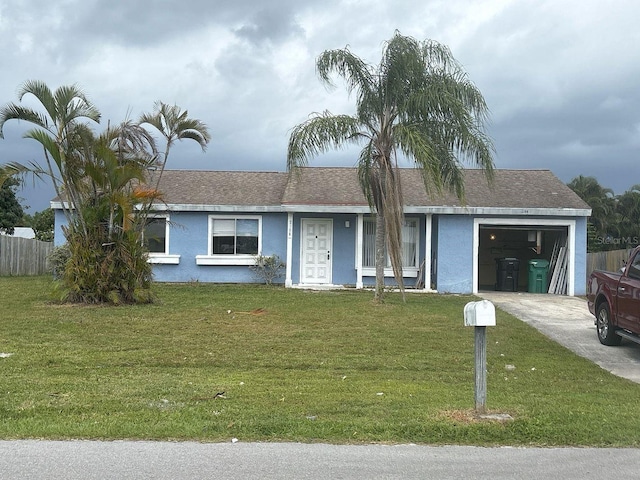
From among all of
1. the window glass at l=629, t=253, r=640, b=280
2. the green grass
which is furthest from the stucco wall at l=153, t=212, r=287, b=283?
the window glass at l=629, t=253, r=640, b=280

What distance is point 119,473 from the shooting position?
436 centimetres

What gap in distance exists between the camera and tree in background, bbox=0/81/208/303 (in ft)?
43.3

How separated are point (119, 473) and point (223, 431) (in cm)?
105

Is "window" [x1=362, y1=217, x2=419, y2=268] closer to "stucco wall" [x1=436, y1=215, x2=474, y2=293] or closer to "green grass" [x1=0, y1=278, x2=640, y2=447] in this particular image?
"stucco wall" [x1=436, y1=215, x2=474, y2=293]

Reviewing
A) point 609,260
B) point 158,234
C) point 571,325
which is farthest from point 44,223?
point 571,325

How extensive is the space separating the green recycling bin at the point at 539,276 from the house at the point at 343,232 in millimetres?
62

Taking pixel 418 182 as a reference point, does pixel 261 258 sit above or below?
below

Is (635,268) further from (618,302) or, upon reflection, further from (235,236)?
(235,236)

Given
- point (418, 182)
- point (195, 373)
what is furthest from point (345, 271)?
point (195, 373)

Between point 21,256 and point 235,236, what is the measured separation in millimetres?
10324

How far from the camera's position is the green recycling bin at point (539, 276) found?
19.3 metres

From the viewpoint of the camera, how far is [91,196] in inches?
544

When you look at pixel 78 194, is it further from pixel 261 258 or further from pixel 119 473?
pixel 119 473

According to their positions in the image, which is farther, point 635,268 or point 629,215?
point 629,215
